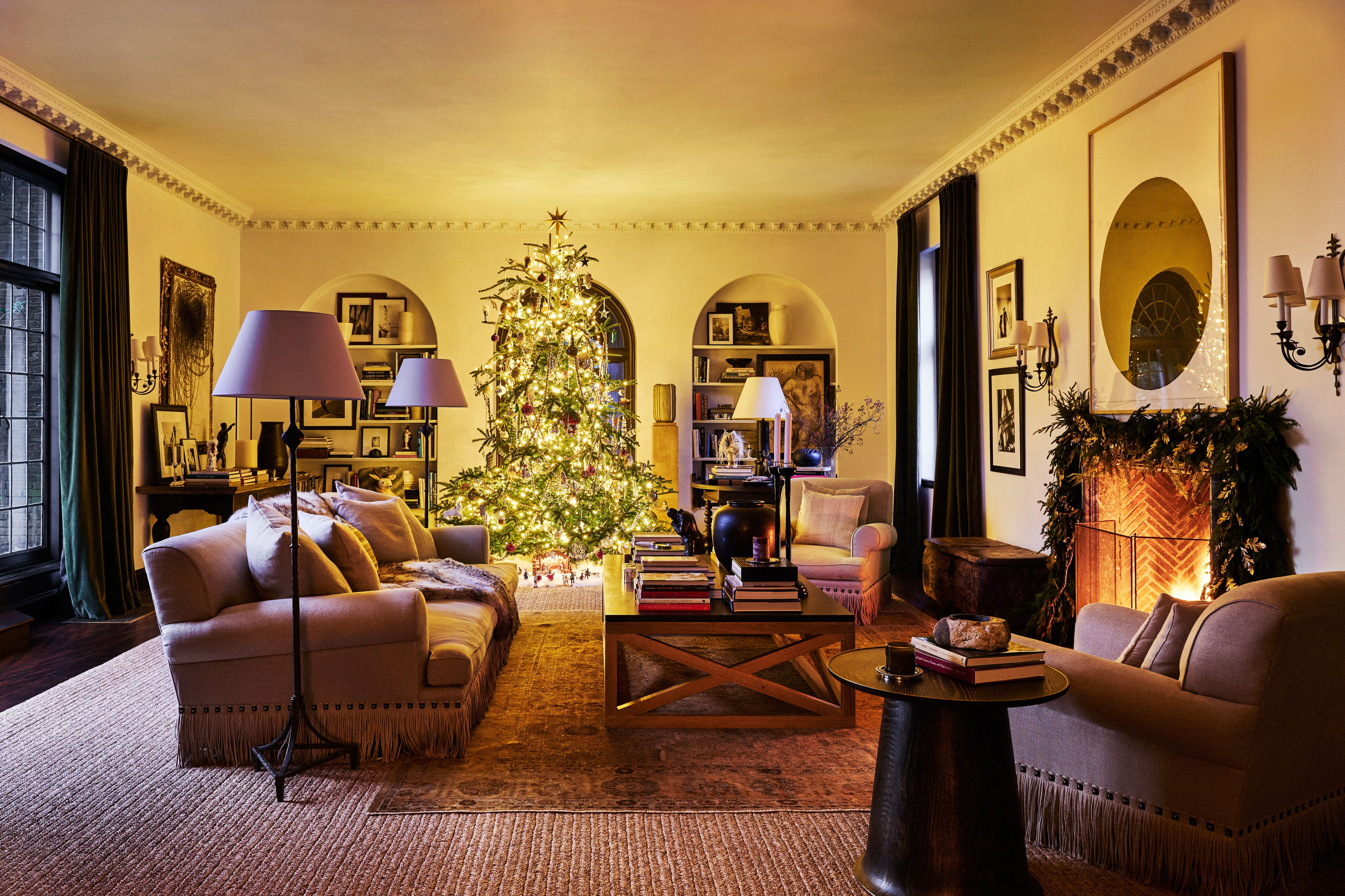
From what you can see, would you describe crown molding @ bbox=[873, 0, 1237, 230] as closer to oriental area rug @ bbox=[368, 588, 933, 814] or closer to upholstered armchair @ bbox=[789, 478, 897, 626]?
upholstered armchair @ bbox=[789, 478, 897, 626]

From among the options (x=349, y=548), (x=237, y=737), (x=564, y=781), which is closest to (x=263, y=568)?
(x=349, y=548)

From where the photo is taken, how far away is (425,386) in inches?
221

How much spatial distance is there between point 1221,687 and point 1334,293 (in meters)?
1.84

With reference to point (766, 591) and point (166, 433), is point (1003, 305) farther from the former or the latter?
point (166, 433)

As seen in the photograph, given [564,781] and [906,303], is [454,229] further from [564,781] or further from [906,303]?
[564,781]

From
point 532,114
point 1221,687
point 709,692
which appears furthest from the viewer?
point 532,114

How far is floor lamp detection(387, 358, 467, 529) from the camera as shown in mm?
5602

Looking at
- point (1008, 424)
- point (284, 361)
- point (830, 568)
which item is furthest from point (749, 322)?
point (284, 361)

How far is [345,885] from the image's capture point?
2.35 metres

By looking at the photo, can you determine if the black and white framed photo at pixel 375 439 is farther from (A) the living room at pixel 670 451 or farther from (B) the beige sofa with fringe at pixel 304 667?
(B) the beige sofa with fringe at pixel 304 667

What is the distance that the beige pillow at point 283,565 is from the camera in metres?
3.29

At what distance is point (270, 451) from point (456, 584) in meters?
3.96

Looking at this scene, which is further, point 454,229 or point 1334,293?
point 454,229

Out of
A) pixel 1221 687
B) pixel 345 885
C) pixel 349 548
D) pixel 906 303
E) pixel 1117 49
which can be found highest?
pixel 1117 49
